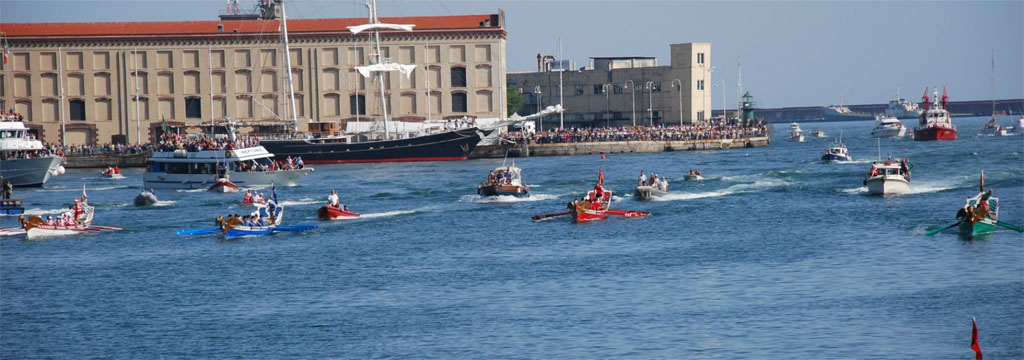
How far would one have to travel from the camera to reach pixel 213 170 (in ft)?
321

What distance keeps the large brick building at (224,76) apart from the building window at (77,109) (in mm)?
120

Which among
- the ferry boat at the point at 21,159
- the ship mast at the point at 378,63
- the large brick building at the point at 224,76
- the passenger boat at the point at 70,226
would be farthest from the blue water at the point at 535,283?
the large brick building at the point at 224,76

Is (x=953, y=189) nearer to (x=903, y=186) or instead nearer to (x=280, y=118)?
(x=903, y=186)

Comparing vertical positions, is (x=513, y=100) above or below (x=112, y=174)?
above

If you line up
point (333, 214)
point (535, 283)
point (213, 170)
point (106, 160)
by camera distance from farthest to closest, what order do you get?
point (106, 160) < point (213, 170) < point (333, 214) < point (535, 283)

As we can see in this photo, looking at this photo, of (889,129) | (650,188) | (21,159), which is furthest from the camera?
(889,129)

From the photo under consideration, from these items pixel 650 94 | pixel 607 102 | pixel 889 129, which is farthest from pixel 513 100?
pixel 889 129

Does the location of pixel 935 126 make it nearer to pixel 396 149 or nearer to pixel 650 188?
pixel 396 149

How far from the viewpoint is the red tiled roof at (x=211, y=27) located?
14488cm

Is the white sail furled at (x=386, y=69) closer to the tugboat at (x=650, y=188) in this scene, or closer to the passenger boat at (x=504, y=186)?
the passenger boat at (x=504, y=186)

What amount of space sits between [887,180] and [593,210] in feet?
66.5

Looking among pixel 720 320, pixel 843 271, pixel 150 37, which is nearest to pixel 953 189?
pixel 843 271

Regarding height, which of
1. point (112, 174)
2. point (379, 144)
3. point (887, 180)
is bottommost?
point (887, 180)

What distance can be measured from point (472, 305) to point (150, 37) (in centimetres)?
11124
